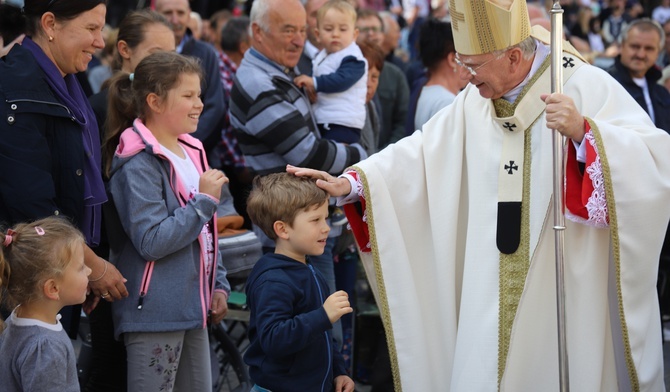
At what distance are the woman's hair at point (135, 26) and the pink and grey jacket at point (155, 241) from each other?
0.93 m

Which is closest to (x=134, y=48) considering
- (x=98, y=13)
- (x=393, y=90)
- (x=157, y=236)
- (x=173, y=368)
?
(x=98, y=13)

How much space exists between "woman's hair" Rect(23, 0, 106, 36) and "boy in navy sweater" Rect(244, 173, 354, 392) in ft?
3.27

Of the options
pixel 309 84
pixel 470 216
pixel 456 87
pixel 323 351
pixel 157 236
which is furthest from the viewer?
pixel 456 87

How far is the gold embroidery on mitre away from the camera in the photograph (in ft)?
12.8

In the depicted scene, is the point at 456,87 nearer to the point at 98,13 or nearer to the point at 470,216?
the point at 470,216

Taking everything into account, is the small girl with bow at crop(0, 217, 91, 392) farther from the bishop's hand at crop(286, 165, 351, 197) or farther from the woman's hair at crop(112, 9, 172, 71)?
the woman's hair at crop(112, 9, 172, 71)

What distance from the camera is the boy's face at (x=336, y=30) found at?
585cm

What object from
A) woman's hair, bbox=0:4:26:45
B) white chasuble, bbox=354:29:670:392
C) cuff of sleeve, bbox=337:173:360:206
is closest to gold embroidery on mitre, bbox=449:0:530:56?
white chasuble, bbox=354:29:670:392

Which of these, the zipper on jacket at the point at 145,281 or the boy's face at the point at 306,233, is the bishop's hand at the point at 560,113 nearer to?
the boy's face at the point at 306,233

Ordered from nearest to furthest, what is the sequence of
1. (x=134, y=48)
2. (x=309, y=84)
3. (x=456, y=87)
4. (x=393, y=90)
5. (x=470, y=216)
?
(x=470, y=216)
(x=134, y=48)
(x=309, y=84)
(x=456, y=87)
(x=393, y=90)

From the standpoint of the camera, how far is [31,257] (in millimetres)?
3285

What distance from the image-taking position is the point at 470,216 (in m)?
4.12

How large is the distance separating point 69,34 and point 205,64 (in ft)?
8.34

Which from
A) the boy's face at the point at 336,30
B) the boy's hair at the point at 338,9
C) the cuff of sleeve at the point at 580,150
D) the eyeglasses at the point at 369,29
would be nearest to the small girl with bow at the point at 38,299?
the cuff of sleeve at the point at 580,150
